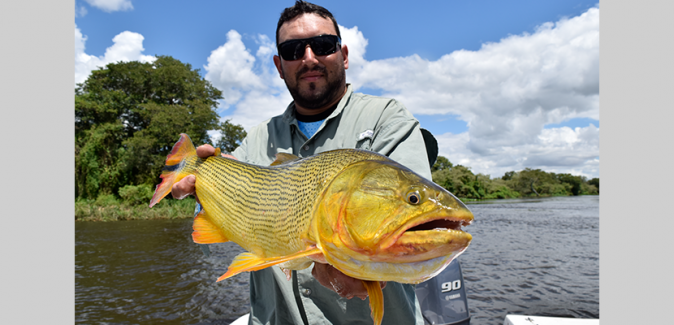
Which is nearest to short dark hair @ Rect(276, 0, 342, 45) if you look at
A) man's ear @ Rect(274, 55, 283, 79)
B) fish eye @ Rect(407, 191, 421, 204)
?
man's ear @ Rect(274, 55, 283, 79)

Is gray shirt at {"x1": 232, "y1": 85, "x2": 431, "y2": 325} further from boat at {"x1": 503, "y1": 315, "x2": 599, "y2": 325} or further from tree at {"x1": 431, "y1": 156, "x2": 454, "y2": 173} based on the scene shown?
tree at {"x1": 431, "y1": 156, "x2": 454, "y2": 173}

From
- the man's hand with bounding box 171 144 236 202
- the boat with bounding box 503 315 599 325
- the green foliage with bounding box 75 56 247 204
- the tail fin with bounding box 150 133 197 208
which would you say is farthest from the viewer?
the green foliage with bounding box 75 56 247 204

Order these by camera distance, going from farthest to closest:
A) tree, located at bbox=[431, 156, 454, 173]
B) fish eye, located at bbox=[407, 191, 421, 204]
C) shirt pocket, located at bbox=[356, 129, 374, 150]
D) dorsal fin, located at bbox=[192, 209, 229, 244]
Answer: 1. tree, located at bbox=[431, 156, 454, 173]
2. shirt pocket, located at bbox=[356, 129, 374, 150]
3. dorsal fin, located at bbox=[192, 209, 229, 244]
4. fish eye, located at bbox=[407, 191, 421, 204]

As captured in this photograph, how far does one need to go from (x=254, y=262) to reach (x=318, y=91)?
4.94ft

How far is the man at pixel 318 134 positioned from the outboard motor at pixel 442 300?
2.23m

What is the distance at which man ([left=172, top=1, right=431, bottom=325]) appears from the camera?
2.08 m

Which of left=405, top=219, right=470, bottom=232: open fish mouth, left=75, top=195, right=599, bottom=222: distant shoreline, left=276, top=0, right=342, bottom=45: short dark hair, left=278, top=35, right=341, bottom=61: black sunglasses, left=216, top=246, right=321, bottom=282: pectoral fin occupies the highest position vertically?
left=276, top=0, right=342, bottom=45: short dark hair

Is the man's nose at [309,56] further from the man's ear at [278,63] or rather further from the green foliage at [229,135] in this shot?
the green foliage at [229,135]

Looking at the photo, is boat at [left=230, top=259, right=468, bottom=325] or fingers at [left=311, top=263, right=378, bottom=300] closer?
fingers at [left=311, top=263, right=378, bottom=300]

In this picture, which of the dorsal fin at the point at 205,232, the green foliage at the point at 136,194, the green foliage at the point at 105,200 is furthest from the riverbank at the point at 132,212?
the dorsal fin at the point at 205,232

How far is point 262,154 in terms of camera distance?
2820 millimetres

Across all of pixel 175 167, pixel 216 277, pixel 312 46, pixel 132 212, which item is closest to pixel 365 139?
pixel 312 46

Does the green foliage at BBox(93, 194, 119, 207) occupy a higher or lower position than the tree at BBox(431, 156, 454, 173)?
lower

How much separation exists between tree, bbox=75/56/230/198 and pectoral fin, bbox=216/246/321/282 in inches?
1146
